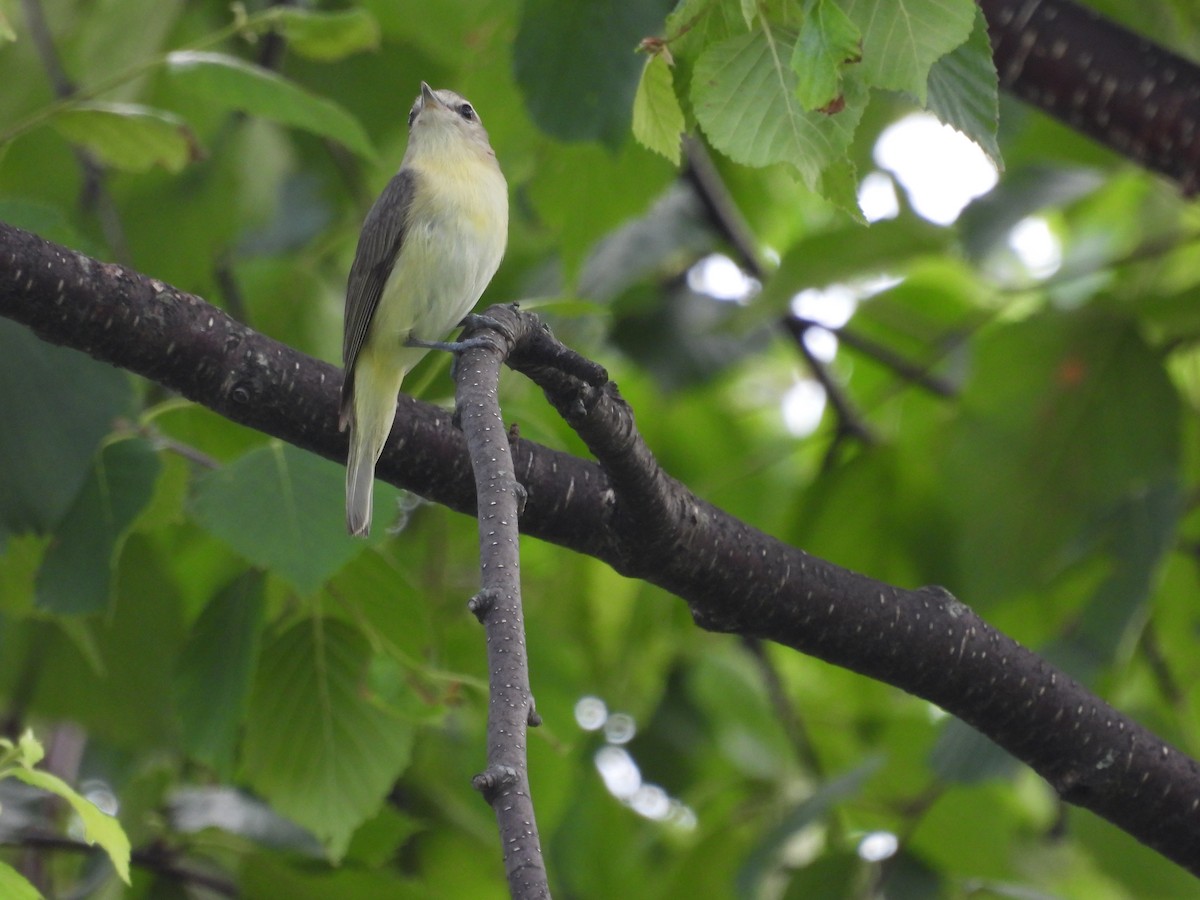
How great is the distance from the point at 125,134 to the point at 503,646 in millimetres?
2080

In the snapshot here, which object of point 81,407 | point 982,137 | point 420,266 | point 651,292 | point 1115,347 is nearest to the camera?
point 982,137

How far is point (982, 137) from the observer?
2.06 meters

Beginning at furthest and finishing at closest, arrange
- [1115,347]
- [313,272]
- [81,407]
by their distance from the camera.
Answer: [313,272] < [1115,347] < [81,407]

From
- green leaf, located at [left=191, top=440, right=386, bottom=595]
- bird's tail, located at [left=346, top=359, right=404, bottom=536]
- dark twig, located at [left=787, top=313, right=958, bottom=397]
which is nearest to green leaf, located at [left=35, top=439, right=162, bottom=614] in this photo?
green leaf, located at [left=191, top=440, right=386, bottom=595]

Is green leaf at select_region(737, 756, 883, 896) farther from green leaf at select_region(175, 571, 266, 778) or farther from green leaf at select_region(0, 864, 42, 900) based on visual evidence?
green leaf at select_region(0, 864, 42, 900)

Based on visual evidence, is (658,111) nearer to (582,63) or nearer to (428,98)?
(582,63)

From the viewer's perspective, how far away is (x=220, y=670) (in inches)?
116

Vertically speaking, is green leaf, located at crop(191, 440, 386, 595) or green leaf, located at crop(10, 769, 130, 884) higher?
green leaf, located at crop(191, 440, 386, 595)

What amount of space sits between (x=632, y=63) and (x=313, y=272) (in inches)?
67.7

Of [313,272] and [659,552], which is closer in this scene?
[659,552]

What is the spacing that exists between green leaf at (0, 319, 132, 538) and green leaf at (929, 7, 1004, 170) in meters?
1.75

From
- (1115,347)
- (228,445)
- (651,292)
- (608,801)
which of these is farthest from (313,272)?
(1115,347)

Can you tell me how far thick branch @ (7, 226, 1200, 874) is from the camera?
6.61 ft

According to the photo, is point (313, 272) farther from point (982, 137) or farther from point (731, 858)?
point (982, 137)
